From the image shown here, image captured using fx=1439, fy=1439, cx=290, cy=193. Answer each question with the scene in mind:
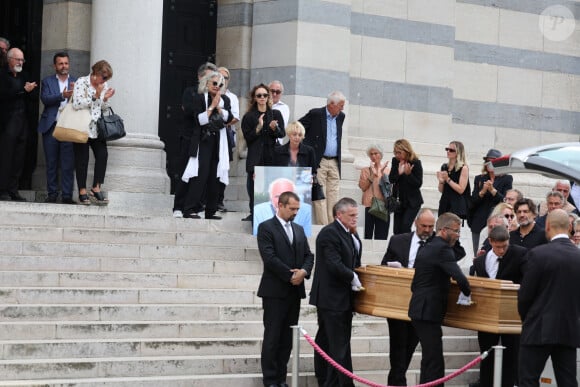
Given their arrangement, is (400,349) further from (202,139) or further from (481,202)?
(481,202)

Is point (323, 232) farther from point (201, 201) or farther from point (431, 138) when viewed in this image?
point (431, 138)

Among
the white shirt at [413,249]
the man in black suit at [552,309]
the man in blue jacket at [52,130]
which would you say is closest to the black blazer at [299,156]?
the man in blue jacket at [52,130]

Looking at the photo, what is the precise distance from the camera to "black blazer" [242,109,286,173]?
18.2 m

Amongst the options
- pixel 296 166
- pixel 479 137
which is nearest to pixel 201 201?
pixel 296 166

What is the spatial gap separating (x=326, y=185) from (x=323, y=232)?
485 cm

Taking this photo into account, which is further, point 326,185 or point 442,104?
point 442,104

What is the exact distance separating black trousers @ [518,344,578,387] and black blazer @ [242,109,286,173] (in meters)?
6.24

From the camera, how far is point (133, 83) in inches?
742

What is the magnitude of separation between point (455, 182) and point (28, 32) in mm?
6479

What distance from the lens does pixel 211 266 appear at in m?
16.7

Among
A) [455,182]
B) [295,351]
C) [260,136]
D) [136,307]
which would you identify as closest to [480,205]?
[455,182]

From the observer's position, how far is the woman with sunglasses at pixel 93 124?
693 inches

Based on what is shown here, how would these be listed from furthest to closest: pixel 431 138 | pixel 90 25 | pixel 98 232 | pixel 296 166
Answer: pixel 431 138 < pixel 90 25 < pixel 296 166 < pixel 98 232

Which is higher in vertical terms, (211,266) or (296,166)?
(296,166)
